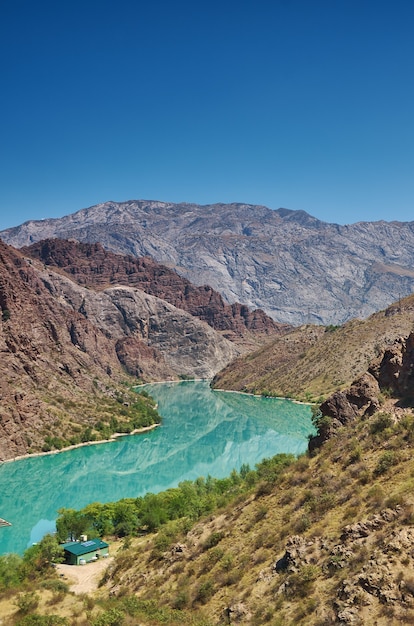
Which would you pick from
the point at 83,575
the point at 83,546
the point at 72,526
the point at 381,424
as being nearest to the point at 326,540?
the point at 381,424

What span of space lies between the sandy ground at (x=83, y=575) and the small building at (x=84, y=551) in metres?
1.18

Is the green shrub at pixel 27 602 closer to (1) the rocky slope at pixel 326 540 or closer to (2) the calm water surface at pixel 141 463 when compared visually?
(1) the rocky slope at pixel 326 540

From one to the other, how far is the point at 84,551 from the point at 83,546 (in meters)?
1.41

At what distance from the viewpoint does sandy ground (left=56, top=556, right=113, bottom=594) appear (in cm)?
3471

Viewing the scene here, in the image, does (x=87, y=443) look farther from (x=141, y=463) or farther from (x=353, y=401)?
(x=353, y=401)

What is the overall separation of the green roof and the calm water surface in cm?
1662

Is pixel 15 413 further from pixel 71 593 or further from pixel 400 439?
pixel 400 439

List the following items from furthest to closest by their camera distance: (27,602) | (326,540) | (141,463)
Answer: (141,463), (27,602), (326,540)

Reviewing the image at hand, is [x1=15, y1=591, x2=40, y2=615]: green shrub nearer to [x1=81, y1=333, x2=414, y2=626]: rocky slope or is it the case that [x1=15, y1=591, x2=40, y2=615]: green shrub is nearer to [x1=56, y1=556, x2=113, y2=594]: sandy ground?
[x1=56, y1=556, x2=113, y2=594]: sandy ground

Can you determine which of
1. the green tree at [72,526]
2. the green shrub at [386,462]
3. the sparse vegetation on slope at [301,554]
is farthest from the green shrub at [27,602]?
the green tree at [72,526]

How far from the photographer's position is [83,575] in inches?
1566

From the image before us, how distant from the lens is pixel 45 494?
90.8m

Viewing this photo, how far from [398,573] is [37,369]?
13725 centimetres

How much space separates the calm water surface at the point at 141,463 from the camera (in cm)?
8331
